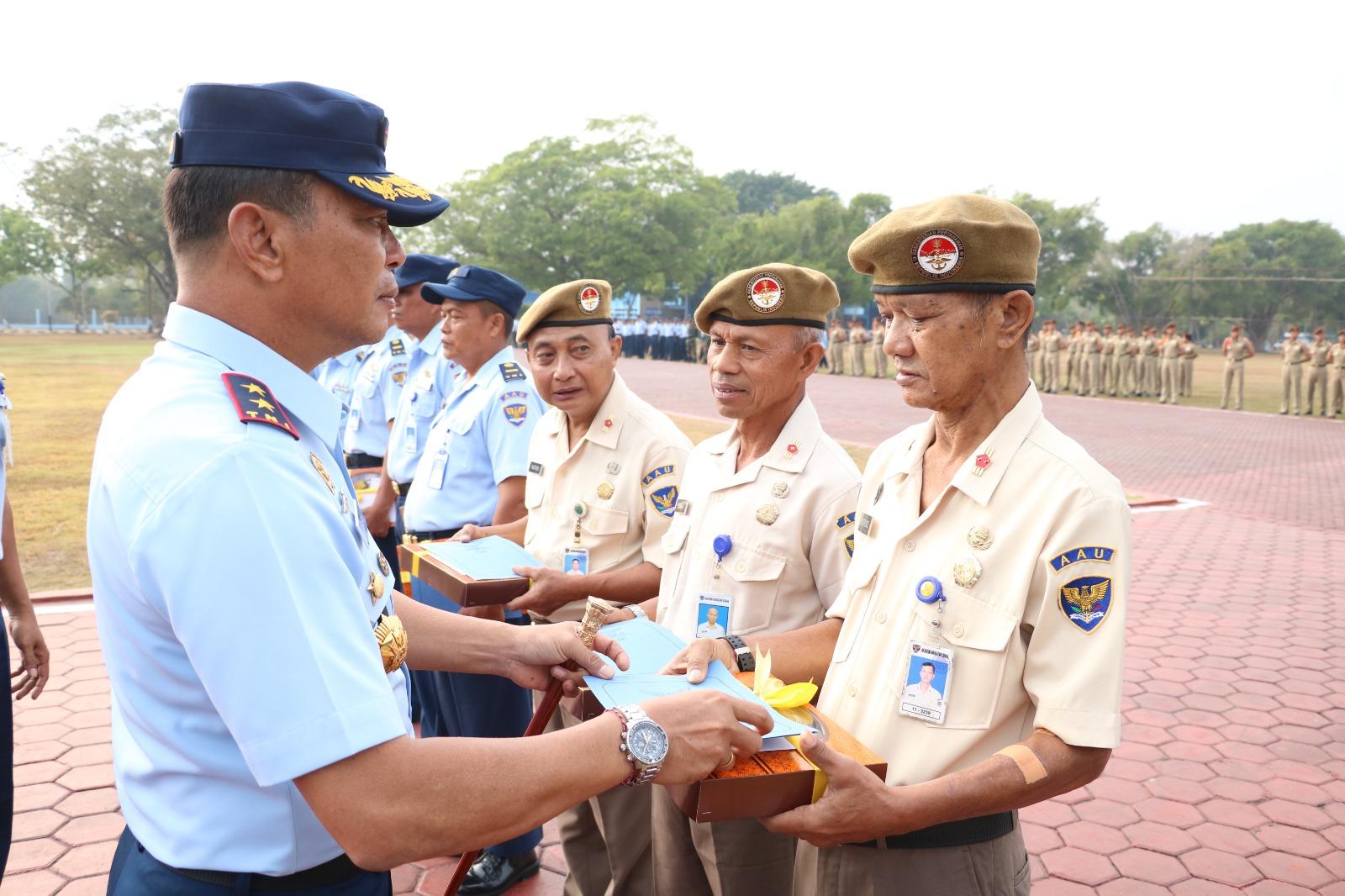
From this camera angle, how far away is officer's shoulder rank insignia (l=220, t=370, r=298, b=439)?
1.30 m

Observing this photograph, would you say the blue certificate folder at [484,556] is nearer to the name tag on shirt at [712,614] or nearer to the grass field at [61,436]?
the name tag on shirt at [712,614]

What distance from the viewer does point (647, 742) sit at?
58.5 inches

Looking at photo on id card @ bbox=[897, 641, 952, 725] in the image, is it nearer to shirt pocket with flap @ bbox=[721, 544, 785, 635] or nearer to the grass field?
shirt pocket with flap @ bbox=[721, 544, 785, 635]

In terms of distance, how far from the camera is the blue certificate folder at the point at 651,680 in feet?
5.72

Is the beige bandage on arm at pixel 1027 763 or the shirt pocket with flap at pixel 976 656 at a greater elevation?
the shirt pocket with flap at pixel 976 656

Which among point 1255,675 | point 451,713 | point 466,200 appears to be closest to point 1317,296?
point 466,200

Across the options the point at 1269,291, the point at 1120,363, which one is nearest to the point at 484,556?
the point at 1120,363

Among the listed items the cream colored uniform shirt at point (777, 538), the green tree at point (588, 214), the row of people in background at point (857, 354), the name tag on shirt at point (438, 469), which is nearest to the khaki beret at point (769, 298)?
the cream colored uniform shirt at point (777, 538)

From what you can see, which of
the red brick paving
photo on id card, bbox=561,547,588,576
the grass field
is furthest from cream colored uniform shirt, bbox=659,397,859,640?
the grass field

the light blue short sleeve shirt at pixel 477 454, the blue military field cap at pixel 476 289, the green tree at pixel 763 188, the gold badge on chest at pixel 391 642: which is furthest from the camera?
the green tree at pixel 763 188

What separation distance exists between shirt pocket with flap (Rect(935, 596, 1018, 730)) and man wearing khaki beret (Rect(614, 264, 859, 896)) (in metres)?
0.76

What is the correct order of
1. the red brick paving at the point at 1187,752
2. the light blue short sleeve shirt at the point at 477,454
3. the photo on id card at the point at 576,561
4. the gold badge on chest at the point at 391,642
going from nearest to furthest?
the gold badge on chest at the point at 391,642
the photo on id card at the point at 576,561
the red brick paving at the point at 1187,752
the light blue short sleeve shirt at the point at 477,454

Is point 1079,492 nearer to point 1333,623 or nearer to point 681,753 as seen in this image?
point 681,753

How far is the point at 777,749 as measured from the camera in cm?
169
